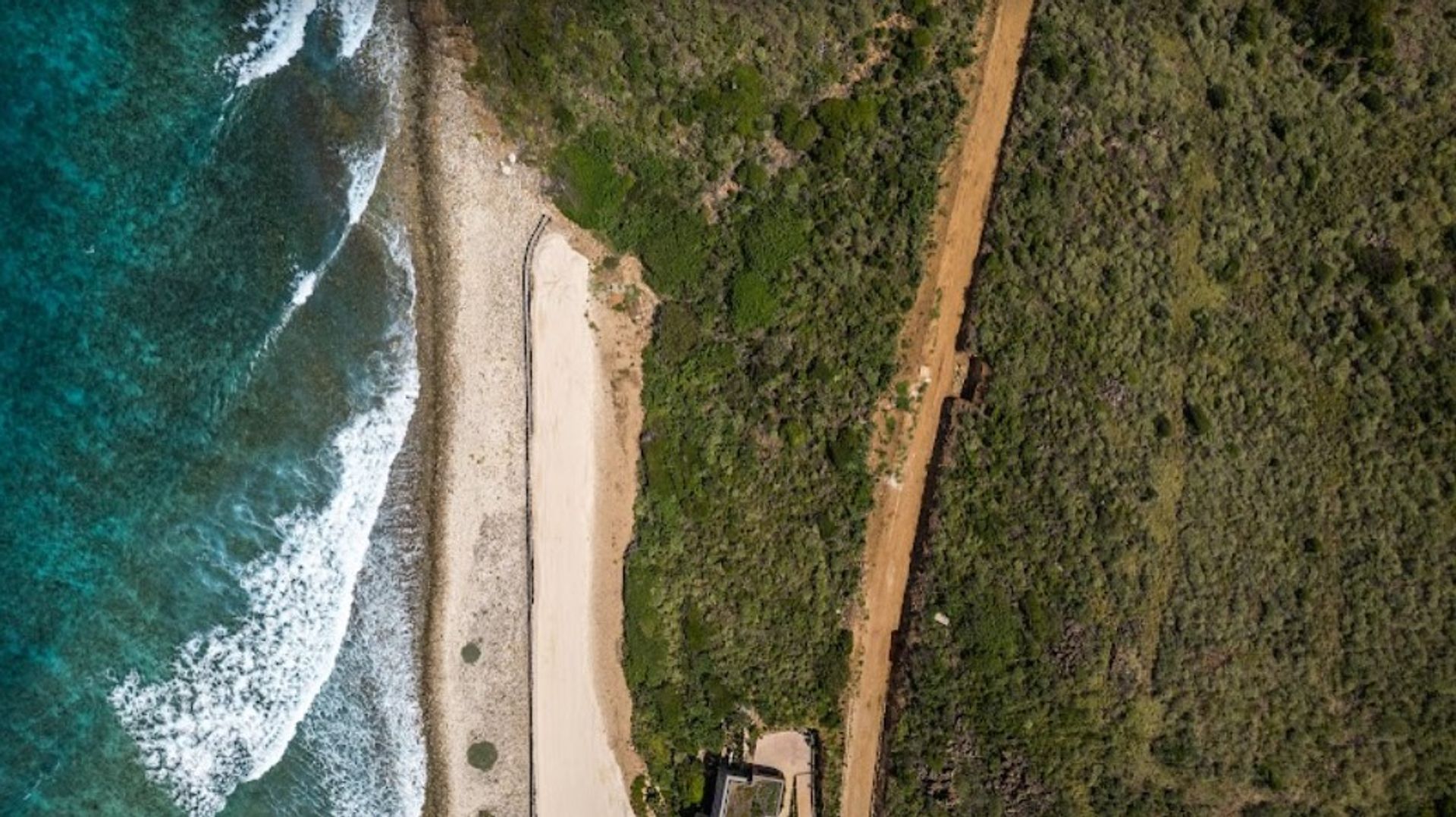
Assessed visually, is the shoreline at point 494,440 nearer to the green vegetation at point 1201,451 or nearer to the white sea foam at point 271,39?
the white sea foam at point 271,39

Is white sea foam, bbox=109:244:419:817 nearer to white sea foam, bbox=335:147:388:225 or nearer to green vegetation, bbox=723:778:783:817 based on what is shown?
white sea foam, bbox=335:147:388:225

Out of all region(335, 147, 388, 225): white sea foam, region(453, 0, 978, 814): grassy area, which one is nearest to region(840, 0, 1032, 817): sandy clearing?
region(453, 0, 978, 814): grassy area

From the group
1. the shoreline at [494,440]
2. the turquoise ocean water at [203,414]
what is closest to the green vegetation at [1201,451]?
the shoreline at [494,440]

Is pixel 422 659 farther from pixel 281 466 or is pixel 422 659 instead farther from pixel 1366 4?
pixel 1366 4

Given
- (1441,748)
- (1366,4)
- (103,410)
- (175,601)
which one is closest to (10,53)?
(103,410)

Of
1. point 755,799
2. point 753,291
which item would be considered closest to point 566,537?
point 753,291
